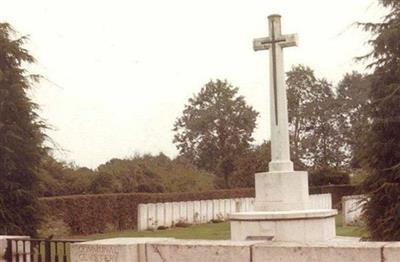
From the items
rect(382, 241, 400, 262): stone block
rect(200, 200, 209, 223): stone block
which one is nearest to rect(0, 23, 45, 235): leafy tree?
rect(382, 241, 400, 262): stone block

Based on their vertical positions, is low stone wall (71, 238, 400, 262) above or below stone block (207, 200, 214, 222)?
above

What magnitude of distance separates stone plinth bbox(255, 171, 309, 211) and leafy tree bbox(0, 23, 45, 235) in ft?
14.2

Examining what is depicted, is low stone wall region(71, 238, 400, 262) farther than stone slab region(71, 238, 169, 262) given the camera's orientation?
No

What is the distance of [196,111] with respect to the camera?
58969mm

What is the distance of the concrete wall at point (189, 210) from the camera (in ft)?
76.2

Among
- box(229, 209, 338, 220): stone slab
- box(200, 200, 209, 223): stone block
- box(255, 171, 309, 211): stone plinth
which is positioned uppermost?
box(255, 171, 309, 211): stone plinth

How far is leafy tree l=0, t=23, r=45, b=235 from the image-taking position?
10.6 metres

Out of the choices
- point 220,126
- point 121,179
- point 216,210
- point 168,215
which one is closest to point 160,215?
point 168,215

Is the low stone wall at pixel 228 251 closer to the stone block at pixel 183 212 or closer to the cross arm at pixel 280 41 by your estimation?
the cross arm at pixel 280 41

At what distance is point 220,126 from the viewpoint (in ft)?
174

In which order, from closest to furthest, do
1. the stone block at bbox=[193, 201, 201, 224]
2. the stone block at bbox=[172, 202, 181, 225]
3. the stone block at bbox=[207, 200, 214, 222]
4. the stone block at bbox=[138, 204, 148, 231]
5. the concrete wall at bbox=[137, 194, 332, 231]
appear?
the stone block at bbox=[138, 204, 148, 231]
the concrete wall at bbox=[137, 194, 332, 231]
the stone block at bbox=[172, 202, 181, 225]
the stone block at bbox=[193, 201, 201, 224]
the stone block at bbox=[207, 200, 214, 222]

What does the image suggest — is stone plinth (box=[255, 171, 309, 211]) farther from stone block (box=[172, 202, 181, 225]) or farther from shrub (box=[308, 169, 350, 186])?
shrub (box=[308, 169, 350, 186])

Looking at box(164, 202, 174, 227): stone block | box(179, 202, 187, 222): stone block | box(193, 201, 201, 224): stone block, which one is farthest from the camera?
box(193, 201, 201, 224): stone block

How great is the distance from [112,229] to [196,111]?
119ft
